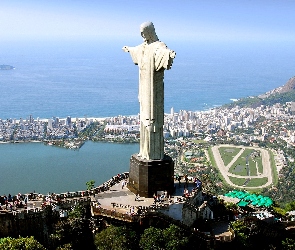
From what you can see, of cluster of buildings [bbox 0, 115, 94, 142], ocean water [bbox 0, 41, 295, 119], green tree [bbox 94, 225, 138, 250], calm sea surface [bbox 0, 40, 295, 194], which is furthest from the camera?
ocean water [bbox 0, 41, 295, 119]

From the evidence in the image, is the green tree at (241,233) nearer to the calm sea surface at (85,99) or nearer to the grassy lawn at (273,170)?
the calm sea surface at (85,99)

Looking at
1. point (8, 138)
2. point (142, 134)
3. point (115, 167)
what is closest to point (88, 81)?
point (8, 138)

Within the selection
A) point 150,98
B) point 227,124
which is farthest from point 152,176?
point 227,124

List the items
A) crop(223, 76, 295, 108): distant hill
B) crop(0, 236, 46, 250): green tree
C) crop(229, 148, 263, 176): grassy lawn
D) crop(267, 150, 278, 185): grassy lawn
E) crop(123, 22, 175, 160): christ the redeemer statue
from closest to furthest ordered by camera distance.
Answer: crop(0, 236, 46, 250): green tree → crop(123, 22, 175, 160): christ the redeemer statue → crop(267, 150, 278, 185): grassy lawn → crop(229, 148, 263, 176): grassy lawn → crop(223, 76, 295, 108): distant hill

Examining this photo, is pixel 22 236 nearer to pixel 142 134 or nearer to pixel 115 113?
pixel 142 134

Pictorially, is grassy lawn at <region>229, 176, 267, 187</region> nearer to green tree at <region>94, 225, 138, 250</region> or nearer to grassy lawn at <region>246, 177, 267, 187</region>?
grassy lawn at <region>246, 177, 267, 187</region>

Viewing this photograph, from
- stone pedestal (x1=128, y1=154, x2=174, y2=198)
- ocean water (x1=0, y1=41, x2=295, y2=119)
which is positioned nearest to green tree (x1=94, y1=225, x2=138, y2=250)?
stone pedestal (x1=128, y1=154, x2=174, y2=198)
